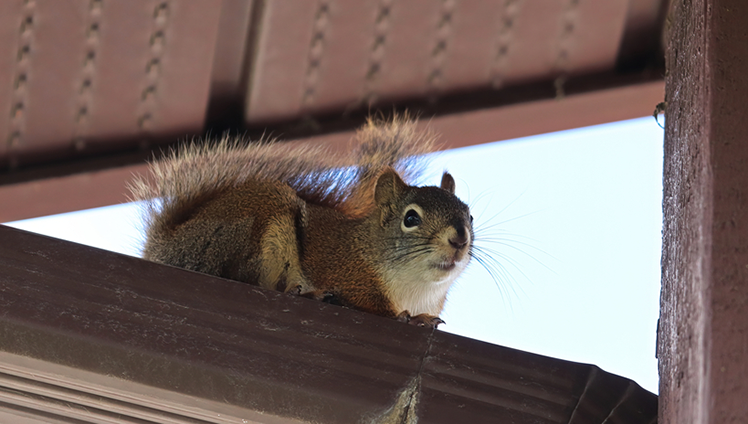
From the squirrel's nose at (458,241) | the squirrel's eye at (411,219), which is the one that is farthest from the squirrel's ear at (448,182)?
the squirrel's nose at (458,241)

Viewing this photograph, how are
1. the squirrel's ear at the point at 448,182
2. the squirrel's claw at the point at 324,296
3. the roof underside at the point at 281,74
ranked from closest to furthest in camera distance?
the squirrel's claw at the point at 324,296
the roof underside at the point at 281,74
the squirrel's ear at the point at 448,182

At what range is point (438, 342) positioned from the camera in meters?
1.23

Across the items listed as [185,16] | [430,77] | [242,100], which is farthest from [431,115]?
[185,16]

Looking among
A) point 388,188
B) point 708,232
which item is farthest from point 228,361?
point 388,188

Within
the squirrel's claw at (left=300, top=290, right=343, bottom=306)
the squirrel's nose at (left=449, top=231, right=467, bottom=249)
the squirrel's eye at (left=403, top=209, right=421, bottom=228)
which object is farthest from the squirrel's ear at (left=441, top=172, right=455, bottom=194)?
the squirrel's claw at (left=300, top=290, right=343, bottom=306)

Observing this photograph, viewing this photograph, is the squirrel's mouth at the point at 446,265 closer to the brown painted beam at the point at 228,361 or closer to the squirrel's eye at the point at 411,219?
the squirrel's eye at the point at 411,219

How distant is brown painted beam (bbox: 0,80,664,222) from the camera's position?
1.87 m

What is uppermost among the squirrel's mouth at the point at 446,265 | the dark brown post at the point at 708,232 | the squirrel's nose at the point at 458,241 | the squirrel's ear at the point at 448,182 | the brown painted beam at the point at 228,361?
the squirrel's ear at the point at 448,182

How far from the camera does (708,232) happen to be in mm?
1020

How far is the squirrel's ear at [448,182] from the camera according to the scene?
7.04 feet

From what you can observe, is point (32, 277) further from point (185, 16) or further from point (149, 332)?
point (185, 16)

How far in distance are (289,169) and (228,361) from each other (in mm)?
826

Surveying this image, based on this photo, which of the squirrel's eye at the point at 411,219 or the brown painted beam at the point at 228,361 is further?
the squirrel's eye at the point at 411,219

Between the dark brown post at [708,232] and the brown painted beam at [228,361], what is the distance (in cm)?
16
